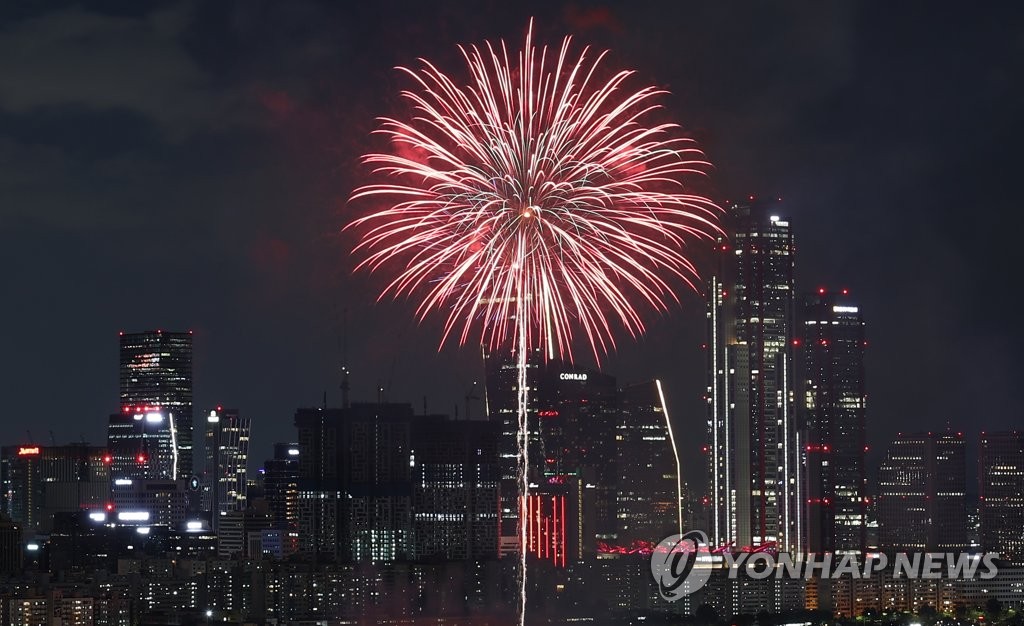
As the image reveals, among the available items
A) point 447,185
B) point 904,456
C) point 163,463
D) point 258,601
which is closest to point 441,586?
point 258,601

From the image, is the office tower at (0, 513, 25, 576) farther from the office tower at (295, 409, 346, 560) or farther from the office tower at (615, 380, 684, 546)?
the office tower at (615, 380, 684, 546)

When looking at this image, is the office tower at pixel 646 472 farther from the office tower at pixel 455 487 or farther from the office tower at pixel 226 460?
the office tower at pixel 226 460

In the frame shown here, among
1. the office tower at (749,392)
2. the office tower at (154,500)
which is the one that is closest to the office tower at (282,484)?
the office tower at (154,500)

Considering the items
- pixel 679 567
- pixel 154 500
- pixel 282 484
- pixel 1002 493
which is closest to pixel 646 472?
pixel 679 567

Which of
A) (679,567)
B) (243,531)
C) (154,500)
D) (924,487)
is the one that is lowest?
(243,531)

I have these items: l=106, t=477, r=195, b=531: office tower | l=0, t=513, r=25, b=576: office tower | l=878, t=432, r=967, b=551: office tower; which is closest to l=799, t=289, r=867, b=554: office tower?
l=878, t=432, r=967, b=551: office tower

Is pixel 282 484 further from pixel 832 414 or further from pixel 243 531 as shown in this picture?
pixel 832 414
